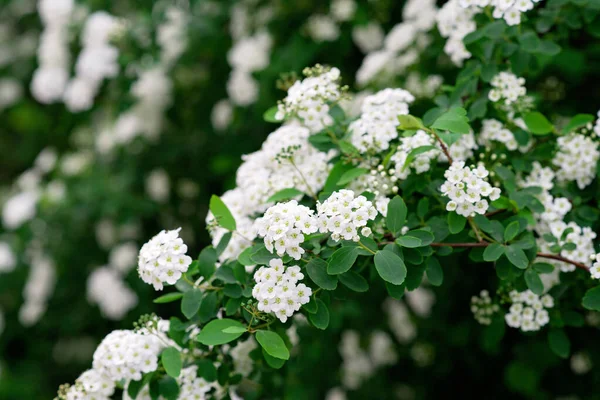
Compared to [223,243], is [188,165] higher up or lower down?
lower down

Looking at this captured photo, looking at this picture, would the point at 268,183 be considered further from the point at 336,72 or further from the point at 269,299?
the point at 269,299

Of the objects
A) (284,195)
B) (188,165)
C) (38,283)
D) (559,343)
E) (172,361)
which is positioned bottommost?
(38,283)

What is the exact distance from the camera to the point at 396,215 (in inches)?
61.6

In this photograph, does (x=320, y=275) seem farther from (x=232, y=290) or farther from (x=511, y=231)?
(x=511, y=231)

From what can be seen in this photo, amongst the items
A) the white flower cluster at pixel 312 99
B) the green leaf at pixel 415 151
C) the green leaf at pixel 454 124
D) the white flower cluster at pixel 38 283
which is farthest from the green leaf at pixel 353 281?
the white flower cluster at pixel 38 283

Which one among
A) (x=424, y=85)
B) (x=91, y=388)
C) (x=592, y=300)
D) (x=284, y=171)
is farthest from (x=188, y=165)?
(x=592, y=300)

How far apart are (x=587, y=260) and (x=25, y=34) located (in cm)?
470

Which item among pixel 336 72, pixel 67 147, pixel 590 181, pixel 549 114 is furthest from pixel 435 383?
pixel 67 147

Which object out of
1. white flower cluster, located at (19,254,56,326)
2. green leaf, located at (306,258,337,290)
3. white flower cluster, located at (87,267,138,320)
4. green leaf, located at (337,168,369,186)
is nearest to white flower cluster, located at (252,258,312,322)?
green leaf, located at (306,258,337,290)

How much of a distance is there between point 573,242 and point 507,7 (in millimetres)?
689

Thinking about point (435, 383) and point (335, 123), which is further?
point (435, 383)

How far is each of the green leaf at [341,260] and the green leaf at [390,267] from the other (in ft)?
0.19

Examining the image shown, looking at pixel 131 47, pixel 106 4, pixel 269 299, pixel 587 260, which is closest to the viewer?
pixel 269 299

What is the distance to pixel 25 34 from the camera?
5051mm
